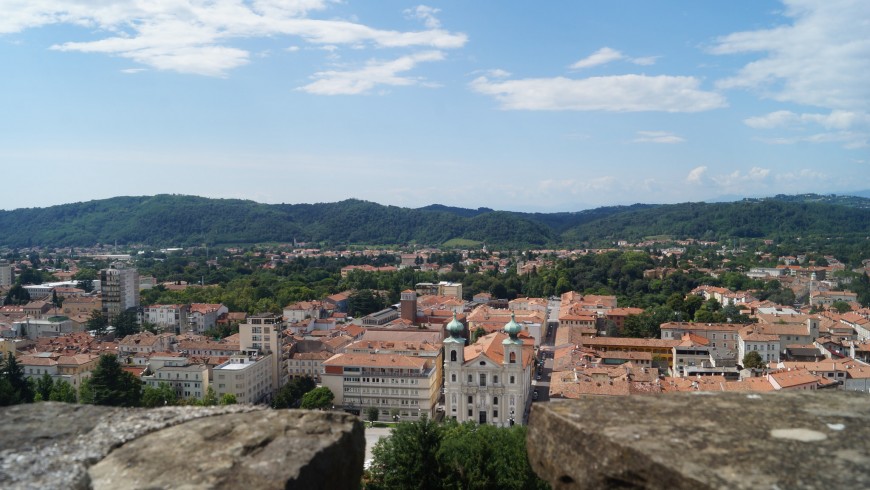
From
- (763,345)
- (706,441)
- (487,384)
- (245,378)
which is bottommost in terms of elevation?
(245,378)

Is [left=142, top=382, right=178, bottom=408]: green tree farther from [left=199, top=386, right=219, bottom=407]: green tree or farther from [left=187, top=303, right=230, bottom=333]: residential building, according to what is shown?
[left=187, top=303, right=230, bottom=333]: residential building

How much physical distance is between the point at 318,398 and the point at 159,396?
28.5 ft

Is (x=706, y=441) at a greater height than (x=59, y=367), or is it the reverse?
(x=706, y=441)

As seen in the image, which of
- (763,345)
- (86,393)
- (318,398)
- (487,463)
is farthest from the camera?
(763,345)

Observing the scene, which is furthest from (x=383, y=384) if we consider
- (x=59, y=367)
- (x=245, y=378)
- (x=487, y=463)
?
(x=59, y=367)

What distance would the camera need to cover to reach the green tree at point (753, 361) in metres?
43.8

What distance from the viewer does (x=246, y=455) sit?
172 inches

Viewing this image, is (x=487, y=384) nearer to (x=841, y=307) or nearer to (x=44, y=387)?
(x=44, y=387)

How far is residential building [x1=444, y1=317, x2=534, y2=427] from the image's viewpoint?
3650cm

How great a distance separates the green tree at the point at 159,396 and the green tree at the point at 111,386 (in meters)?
0.66

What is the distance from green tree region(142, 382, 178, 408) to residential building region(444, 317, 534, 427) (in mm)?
15308

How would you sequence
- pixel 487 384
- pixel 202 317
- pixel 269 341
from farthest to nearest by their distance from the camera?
pixel 202 317 < pixel 269 341 < pixel 487 384

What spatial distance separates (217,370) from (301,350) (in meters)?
9.10

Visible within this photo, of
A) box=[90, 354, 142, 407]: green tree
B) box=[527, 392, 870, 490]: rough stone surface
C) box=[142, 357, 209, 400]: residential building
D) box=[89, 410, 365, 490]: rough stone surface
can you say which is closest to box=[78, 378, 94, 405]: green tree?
box=[90, 354, 142, 407]: green tree
